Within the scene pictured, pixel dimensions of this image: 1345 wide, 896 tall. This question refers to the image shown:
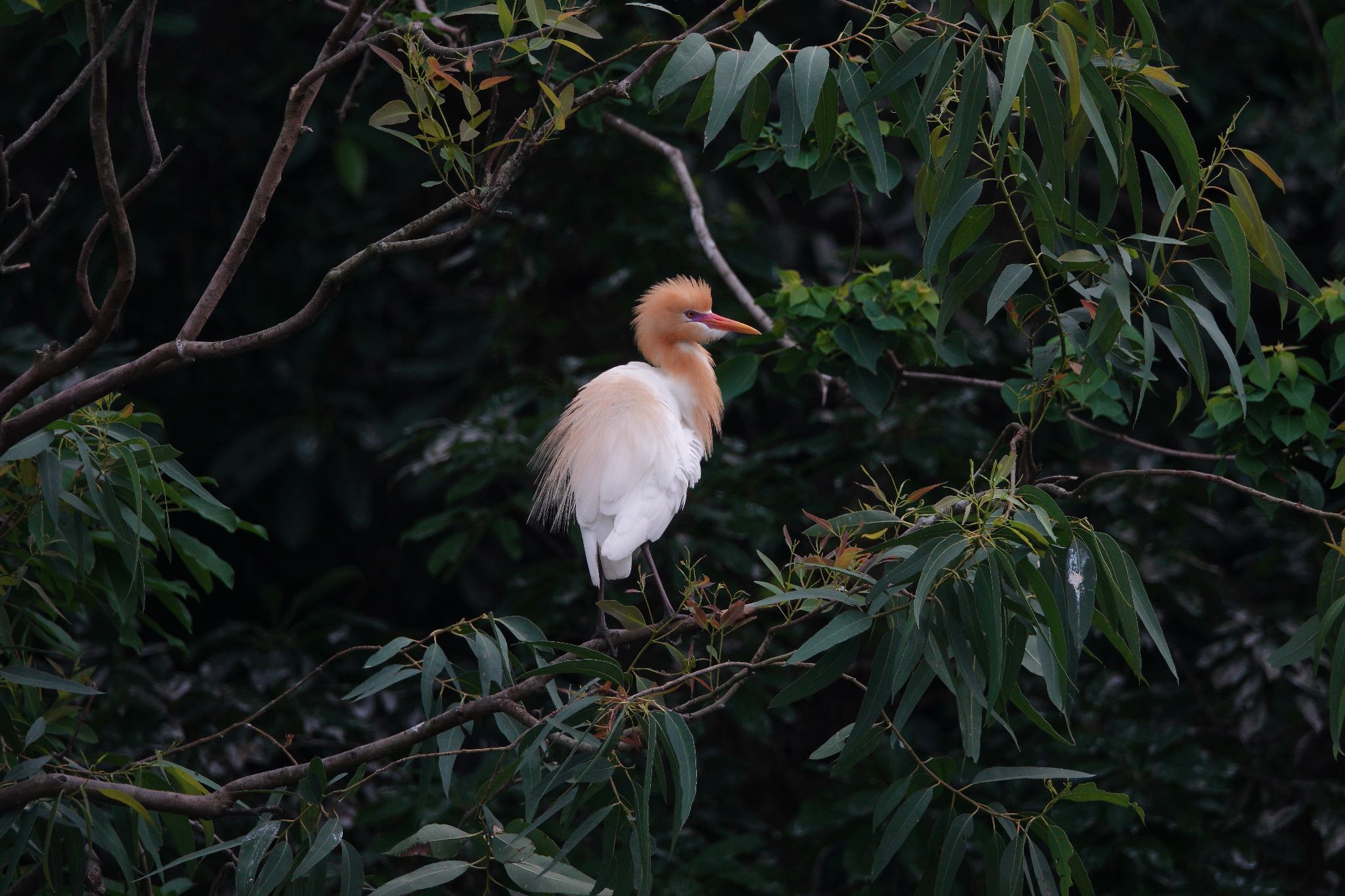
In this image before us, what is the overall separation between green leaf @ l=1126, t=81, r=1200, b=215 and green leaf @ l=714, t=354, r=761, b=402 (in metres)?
0.93

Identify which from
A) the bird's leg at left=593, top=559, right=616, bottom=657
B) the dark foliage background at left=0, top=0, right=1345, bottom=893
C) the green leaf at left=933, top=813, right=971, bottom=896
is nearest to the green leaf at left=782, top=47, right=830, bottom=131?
the bird's leg at left=593, top=559, right=616, bottom=657

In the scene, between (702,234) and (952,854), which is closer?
(952,854)

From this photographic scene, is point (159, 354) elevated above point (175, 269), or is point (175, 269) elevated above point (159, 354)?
point (159, 354)

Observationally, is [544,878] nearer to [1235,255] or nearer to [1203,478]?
[1203,478]

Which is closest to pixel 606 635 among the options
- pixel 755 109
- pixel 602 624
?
pixel 602 624

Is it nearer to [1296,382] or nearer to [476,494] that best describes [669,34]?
[476,494]

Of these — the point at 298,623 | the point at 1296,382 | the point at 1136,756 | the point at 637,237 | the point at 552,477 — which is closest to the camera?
the point at 1296,382

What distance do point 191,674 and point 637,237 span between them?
5.07 feet

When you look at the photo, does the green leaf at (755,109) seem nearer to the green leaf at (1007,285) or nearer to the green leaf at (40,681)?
the green leaf at (1007,285)

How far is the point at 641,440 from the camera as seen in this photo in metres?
2.01

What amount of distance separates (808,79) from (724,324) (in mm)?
992

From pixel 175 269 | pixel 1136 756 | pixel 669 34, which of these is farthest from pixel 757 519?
pixel 175 269

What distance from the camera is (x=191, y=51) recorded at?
11.5 feet

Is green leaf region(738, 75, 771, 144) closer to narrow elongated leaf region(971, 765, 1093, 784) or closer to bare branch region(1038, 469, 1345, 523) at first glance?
bare branch region(1038, 469, 1345, 523)
